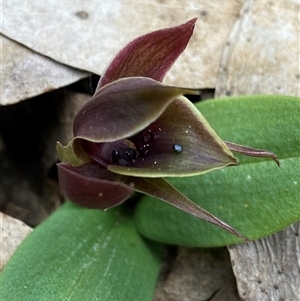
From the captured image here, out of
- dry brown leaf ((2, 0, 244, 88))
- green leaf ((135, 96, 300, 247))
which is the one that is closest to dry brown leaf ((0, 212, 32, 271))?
green leaf ((135, 96, 300, 247))

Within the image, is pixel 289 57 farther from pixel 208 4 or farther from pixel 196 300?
pixel 196 300

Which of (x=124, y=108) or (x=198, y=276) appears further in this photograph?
(x=198, y=276)

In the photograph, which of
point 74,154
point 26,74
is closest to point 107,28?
point 26,74

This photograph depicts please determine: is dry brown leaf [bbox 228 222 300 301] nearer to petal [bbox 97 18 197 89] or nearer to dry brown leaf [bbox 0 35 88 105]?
petal [bbox 97 18 197 89]

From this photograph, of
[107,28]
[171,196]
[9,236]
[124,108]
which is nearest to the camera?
[124,108]

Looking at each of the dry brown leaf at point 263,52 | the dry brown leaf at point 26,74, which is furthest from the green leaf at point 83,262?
the dry brown leaf at point 263,52

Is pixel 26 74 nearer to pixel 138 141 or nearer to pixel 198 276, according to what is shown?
pixel 138 141

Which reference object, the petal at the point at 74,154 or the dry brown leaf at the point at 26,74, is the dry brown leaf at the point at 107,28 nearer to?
the dry brown leaf at the point at 26,74
